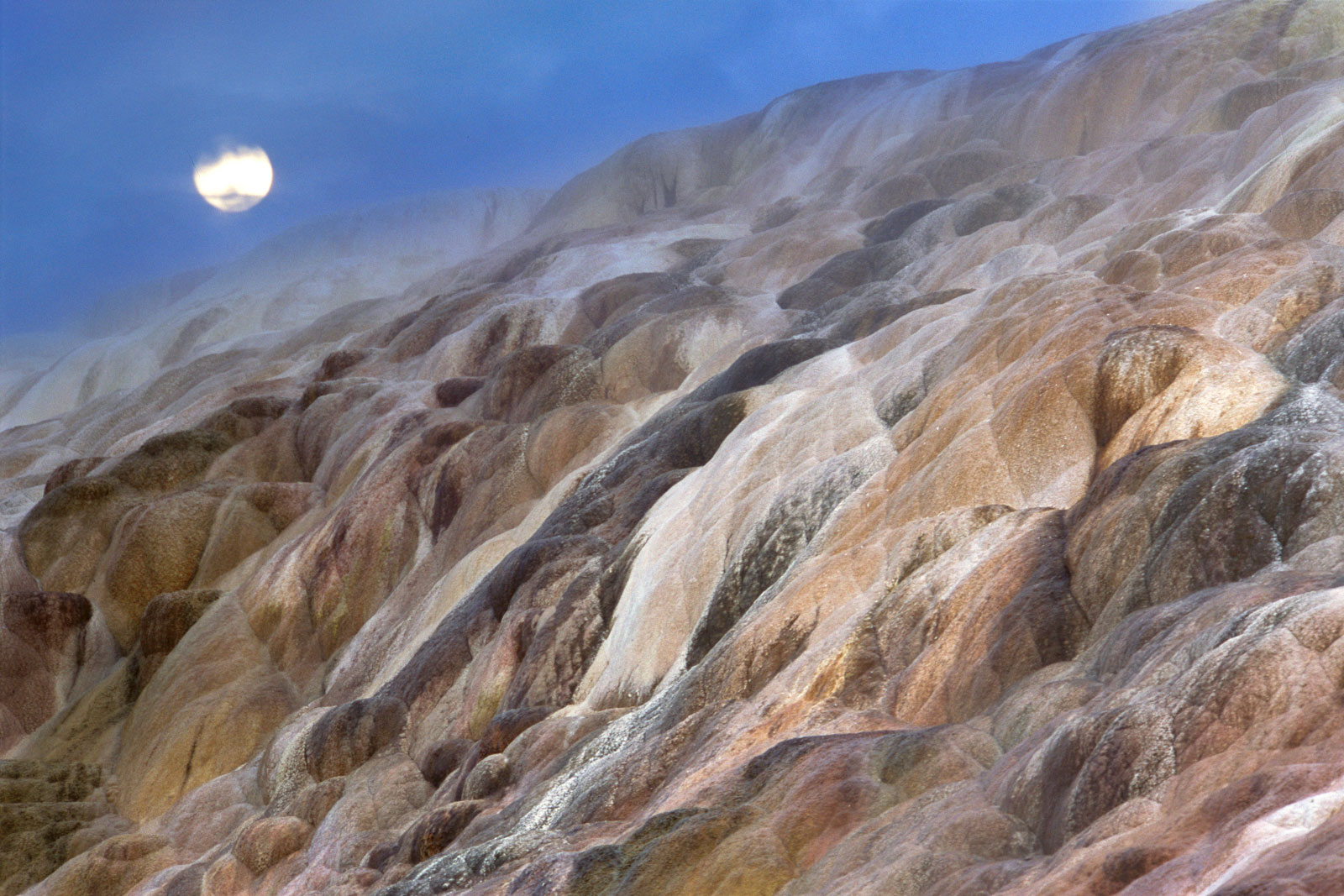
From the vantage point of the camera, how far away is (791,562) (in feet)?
57.1

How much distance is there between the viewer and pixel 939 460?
54.9ft

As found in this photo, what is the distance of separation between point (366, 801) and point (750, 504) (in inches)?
269

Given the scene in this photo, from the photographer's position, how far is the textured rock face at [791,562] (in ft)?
30.2

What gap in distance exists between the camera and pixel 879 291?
32844 mm

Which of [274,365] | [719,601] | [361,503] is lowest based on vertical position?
[719,601]

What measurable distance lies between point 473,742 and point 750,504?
5.59 metres

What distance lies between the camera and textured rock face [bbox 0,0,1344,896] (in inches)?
363

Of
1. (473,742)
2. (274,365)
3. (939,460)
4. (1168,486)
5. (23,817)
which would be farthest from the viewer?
(274,365)

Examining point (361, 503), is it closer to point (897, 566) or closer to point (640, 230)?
point (897, 566)

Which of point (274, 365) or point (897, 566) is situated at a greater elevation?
point (274, 365)

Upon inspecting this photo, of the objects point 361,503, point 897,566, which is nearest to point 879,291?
point 361,503

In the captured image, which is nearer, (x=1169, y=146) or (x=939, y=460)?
(x=939, y=460)

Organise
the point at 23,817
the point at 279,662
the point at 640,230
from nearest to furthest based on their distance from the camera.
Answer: the point at 23,817 → the point at 279,662 → the point at 640,230

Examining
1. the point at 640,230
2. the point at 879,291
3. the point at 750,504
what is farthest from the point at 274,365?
the point at 750,504
